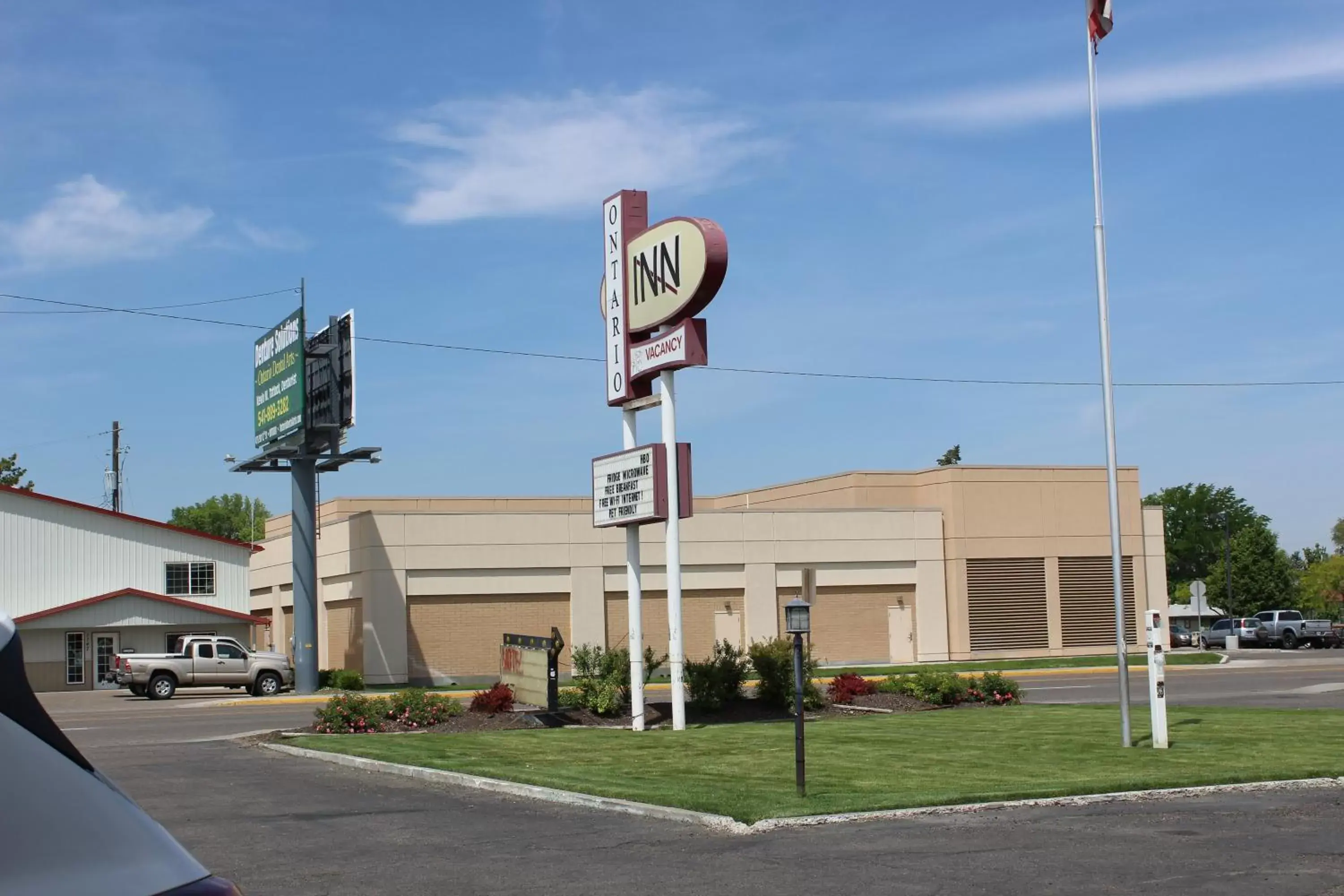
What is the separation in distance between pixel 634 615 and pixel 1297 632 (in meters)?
54.7

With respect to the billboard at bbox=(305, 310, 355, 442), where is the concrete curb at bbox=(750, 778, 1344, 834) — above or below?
below

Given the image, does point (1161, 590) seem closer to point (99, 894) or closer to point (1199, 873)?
point (1199, 873)

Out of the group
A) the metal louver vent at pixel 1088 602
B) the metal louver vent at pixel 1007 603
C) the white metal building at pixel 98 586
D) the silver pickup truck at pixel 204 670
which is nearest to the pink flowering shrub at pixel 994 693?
the silver pickup truck at pixel 204 670

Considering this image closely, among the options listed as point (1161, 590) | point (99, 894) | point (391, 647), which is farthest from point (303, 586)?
point (99, 894)

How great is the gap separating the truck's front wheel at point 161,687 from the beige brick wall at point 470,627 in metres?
7.73

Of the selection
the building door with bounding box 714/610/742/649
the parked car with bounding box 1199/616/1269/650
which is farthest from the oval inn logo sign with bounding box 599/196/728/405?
the parked car with bounding box 1199/616/1269/650

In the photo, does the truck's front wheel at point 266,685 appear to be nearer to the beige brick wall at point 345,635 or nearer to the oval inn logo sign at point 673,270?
the beige brick wall at point 345,635

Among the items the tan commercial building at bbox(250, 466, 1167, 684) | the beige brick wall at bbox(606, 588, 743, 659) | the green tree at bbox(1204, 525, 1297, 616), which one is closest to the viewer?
the tan commercial building at bbox(250, 466, 1167, 684)

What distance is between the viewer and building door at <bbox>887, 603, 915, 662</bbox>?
51.4 meters

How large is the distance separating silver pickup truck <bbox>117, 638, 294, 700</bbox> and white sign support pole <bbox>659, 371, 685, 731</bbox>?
21.7 meters

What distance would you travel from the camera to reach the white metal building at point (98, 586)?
49.2 meters

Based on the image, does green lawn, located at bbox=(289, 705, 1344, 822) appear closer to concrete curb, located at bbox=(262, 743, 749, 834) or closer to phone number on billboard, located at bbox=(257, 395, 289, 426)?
concrete curb, located at bbox=(262, 743, 749, 834)

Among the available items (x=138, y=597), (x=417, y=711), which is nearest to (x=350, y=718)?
(x=417, y=711)

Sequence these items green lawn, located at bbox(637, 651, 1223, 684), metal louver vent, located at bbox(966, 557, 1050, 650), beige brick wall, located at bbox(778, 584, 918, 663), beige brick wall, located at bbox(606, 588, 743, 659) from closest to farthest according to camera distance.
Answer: green lawn, located at bbox(637, 651, 1223, 684), beige brick wall, located at bbox(606, 588, 743, 659), beige brick wall, located at bbox(778, 584, 918, 663), metal louver vent, located at bbox(966, 557, 1050, 650)
